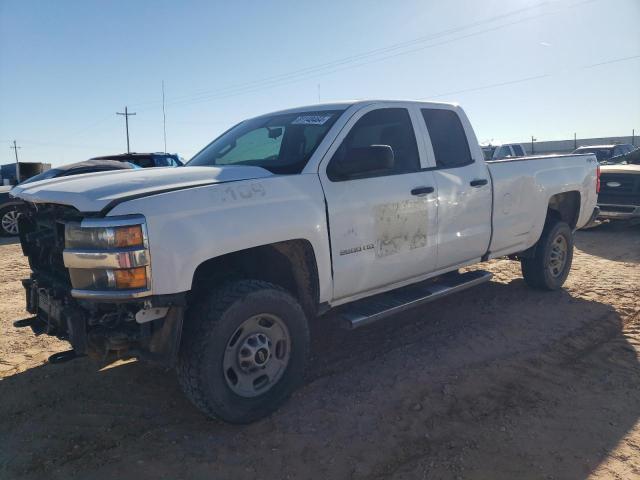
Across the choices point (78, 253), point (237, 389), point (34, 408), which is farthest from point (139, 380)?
point (78, 253)

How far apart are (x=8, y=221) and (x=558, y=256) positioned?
1131 cm

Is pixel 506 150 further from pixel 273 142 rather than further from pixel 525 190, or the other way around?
pixel 273 142

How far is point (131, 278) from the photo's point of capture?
2756 mm

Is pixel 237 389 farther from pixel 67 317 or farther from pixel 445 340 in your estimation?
pixel 445 340

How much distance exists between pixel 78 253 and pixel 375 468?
2018 millimetres

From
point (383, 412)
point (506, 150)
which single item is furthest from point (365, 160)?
point (506, 150)

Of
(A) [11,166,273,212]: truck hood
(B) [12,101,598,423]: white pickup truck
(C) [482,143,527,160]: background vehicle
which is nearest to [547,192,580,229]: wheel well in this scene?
(B) [12,101,598,423]: white pickup truck

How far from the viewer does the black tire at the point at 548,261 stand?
591cm

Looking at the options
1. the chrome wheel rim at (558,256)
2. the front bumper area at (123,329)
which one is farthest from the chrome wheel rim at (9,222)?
the chrome wheel rim at (558,256)

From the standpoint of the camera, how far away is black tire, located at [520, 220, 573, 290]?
591 centimetres

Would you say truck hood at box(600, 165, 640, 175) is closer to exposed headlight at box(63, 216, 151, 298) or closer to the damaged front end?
the damaged front end

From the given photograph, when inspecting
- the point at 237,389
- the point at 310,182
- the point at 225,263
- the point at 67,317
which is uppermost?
the point at 310,182

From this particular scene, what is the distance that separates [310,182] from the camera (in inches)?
139

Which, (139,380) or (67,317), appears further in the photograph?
(139,380)
